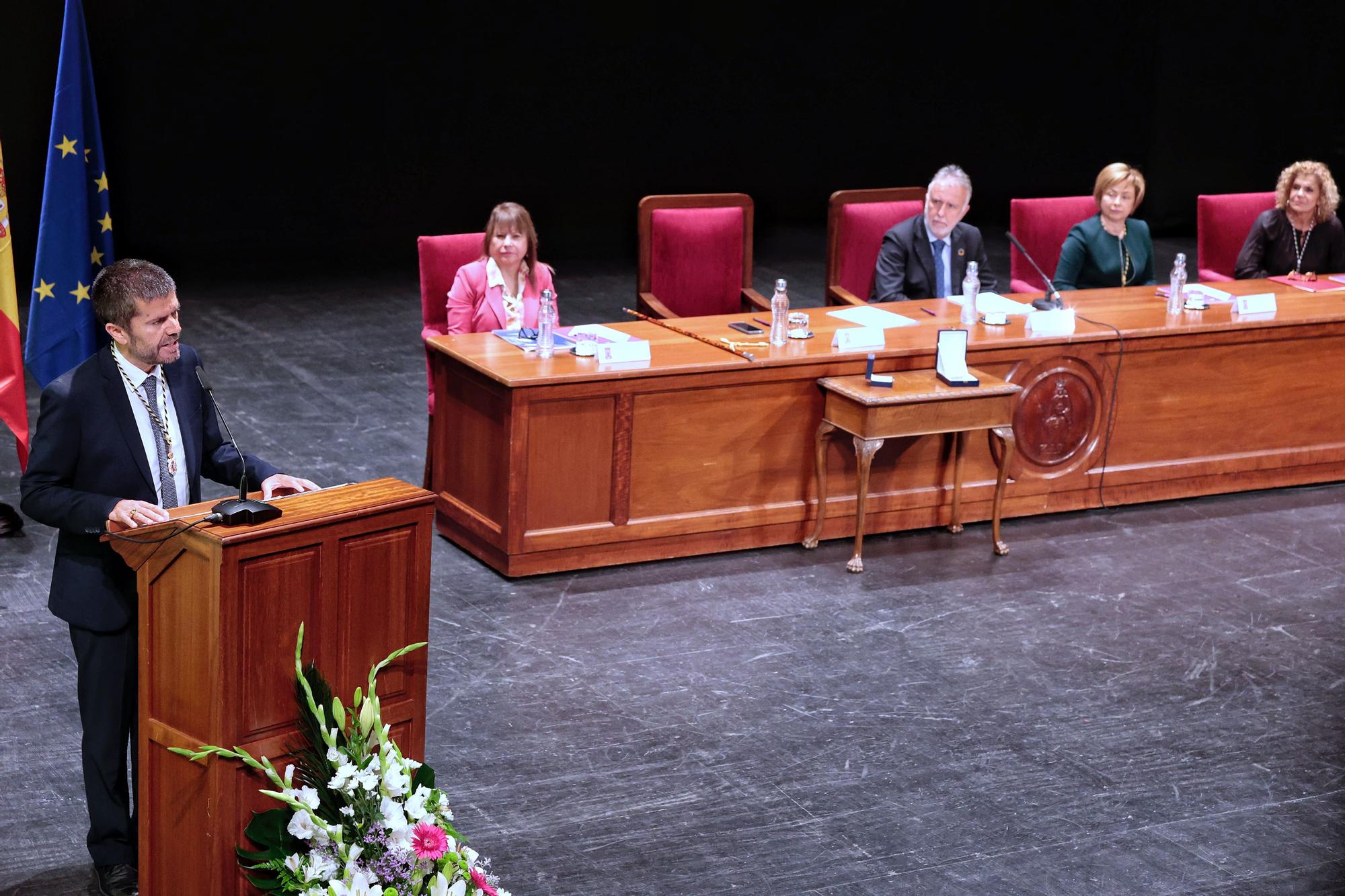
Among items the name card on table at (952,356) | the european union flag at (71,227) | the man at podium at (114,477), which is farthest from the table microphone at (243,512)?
the name card on table at (952,356)

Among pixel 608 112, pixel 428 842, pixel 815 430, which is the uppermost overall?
pixel 608 112

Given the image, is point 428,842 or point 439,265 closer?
point 428,842

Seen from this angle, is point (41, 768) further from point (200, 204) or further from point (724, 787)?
point (200, 204)

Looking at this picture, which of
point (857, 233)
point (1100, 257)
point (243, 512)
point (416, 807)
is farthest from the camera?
point (1100, 257)

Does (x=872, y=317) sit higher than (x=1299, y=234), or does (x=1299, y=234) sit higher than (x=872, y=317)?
(x=1299, y=234)

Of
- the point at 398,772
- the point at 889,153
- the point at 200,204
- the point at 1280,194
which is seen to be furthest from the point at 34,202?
the point at 398,772

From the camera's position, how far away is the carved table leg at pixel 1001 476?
5.67 m

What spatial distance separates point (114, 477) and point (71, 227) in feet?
6.31

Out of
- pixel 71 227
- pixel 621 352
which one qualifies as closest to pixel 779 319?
pixel 621 352

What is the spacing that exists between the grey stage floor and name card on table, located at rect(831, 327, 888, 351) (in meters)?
0.71

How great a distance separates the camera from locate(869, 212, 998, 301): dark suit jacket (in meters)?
6.56

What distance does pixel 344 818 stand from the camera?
110 inches

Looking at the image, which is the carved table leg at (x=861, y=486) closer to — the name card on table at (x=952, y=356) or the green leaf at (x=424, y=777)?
Result: the name card on table at (x=952, y=356)

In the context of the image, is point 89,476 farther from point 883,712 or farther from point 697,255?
point 697,255
